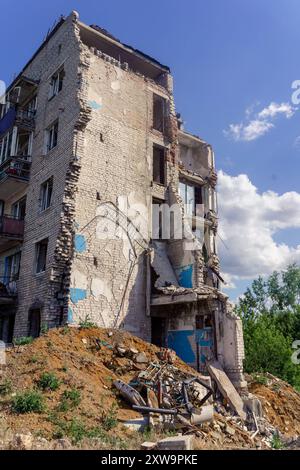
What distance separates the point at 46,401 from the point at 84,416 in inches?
35.3

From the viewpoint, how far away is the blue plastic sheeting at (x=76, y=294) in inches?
589

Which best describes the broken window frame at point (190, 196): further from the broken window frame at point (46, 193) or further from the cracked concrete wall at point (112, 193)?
the broken window frame at point (46, 193)

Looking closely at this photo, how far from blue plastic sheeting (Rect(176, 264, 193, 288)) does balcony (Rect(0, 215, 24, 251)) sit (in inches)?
301

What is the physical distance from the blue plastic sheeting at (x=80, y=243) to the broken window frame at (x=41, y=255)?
77.1 inches

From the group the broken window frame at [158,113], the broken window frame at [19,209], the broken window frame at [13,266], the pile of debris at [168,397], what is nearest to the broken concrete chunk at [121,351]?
the pile of debris at [168,397]

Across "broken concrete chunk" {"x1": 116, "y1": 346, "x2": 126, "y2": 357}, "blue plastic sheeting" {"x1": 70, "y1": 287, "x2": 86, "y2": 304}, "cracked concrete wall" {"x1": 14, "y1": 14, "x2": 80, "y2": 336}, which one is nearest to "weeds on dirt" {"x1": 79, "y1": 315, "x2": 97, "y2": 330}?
"blue plastic sheeting" {"x1": 70, "y1": 287, "x2": 86, "y2": 304}

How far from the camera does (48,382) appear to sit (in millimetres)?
8844

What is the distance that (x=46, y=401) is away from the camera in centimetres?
823

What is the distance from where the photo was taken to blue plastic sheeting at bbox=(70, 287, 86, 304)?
589 inches

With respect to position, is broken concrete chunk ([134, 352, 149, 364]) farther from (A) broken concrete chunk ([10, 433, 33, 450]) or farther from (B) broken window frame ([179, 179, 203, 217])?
(B) broken window frame ([179, 179, 203, 217])

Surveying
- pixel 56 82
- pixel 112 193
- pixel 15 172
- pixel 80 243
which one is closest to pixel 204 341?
pixel 80 243

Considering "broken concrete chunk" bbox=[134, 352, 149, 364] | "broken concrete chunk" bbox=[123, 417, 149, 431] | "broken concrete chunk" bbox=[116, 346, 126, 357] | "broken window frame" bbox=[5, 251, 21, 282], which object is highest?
"broken window frame" bbox=[5, 251, 21, 282]
